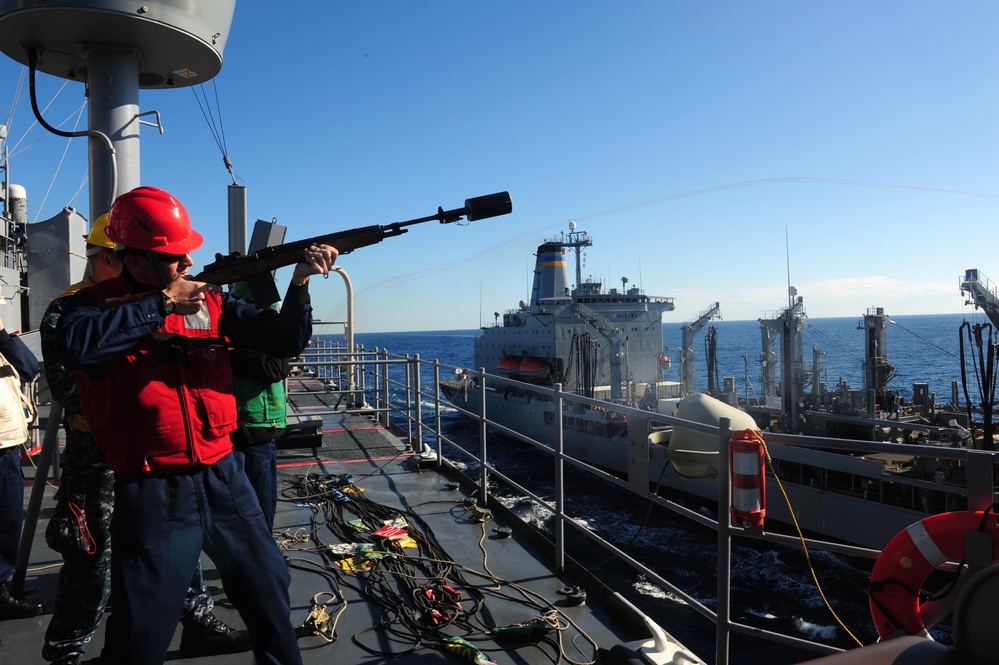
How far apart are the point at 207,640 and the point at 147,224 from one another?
6.20ft

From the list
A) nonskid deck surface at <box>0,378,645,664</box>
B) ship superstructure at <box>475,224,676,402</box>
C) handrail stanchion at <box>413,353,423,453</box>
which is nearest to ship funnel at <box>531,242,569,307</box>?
ship superstructure at <box>475,224,676,402</box>

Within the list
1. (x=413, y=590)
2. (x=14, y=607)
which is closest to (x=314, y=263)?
(x=413, y=590)

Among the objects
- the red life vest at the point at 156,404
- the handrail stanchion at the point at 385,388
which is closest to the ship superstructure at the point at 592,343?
the handrail stanchion at the point at 385,388

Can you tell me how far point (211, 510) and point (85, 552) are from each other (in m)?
0.87

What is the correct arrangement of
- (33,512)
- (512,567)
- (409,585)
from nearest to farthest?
(33,512) → (409,585) → (512,567)

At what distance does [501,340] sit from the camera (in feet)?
115

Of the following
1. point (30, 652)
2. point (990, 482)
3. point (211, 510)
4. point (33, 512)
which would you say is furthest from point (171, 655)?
point (990, 482)

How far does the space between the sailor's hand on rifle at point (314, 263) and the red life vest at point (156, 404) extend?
0.33m

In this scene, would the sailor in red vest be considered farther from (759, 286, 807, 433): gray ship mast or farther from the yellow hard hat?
(759, 286, 807, 433): gray ship mast

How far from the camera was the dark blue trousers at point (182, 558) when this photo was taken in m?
1.75

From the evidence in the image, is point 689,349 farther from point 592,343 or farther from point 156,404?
point 156,404

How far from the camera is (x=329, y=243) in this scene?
2477mm

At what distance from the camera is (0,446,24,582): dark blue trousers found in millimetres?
2975

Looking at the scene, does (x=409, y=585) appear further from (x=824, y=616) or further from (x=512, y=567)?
(x=824, y=616)
